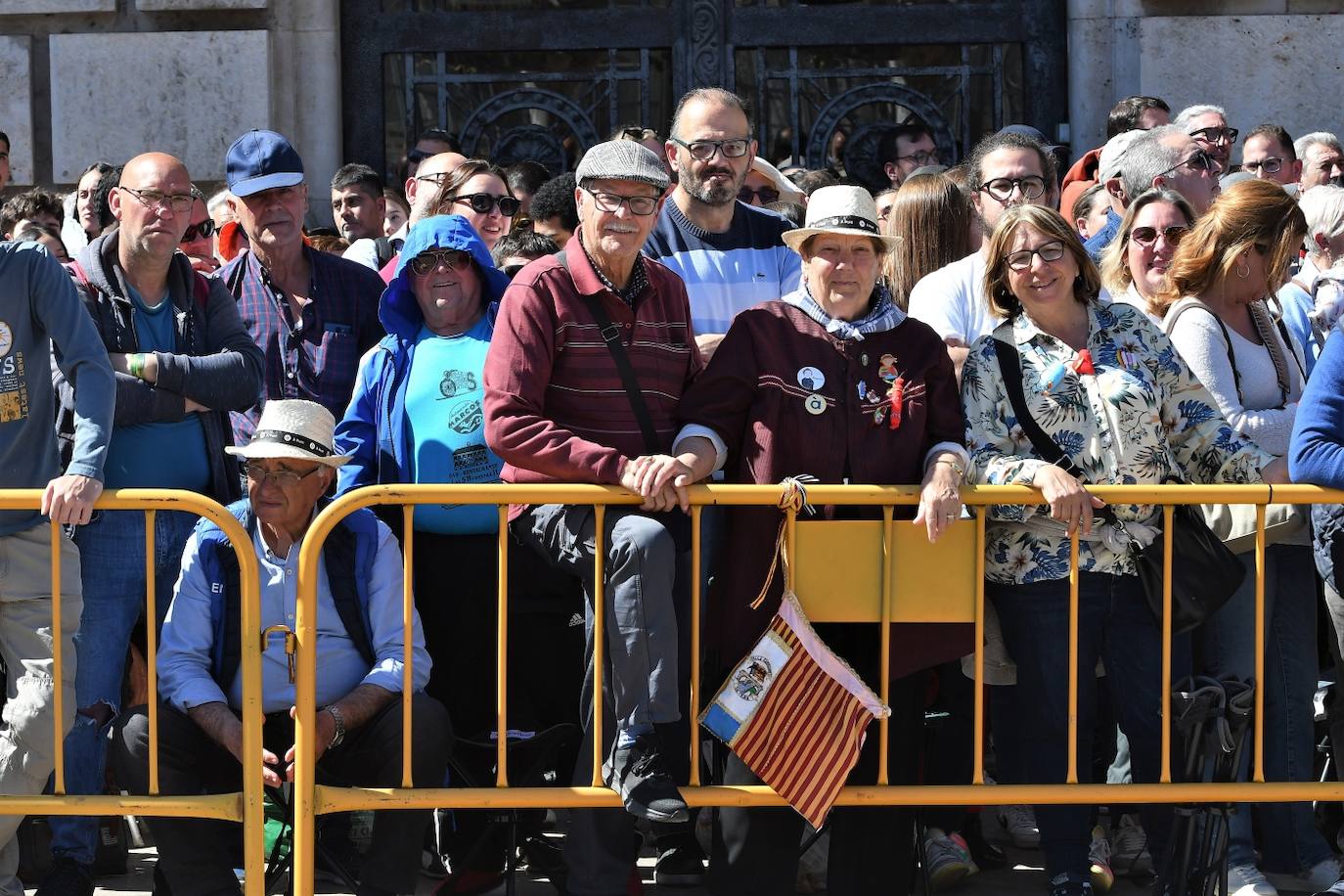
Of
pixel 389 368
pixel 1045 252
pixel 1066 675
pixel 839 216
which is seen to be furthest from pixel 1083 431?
pixel 389 368

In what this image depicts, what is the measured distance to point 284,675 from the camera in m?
5.00

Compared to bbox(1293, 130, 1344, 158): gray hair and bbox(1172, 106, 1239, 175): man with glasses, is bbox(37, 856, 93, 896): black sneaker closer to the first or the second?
bbox(1172, 106, 1239, 175): man with glasses

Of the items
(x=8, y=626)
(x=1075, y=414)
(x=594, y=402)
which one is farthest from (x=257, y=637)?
(x=1075, y=414)

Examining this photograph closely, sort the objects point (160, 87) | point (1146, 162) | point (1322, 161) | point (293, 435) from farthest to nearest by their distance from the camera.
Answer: point (160, 87) → point (1322, 161) → point (1146, 162) → point (293, 435)

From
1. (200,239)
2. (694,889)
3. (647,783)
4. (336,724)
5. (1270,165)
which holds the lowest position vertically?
(694,889)

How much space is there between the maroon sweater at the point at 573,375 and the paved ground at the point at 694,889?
1359 millimetres

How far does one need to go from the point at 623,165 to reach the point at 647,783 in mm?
1598

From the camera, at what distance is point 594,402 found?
191 inches

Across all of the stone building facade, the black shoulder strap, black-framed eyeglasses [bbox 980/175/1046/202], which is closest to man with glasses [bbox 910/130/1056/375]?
black-framed eyeglasses [bbox 980/175/1046/202]

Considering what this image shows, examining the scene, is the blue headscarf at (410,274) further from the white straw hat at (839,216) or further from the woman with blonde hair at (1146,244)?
the woman with blonde hair at (1146,244)

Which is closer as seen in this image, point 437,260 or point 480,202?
point 437,260

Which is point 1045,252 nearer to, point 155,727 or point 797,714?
point 797,714

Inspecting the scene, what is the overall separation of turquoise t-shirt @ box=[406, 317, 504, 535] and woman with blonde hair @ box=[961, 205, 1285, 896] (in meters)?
1.40

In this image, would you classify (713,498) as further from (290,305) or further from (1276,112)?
(1276,112)
